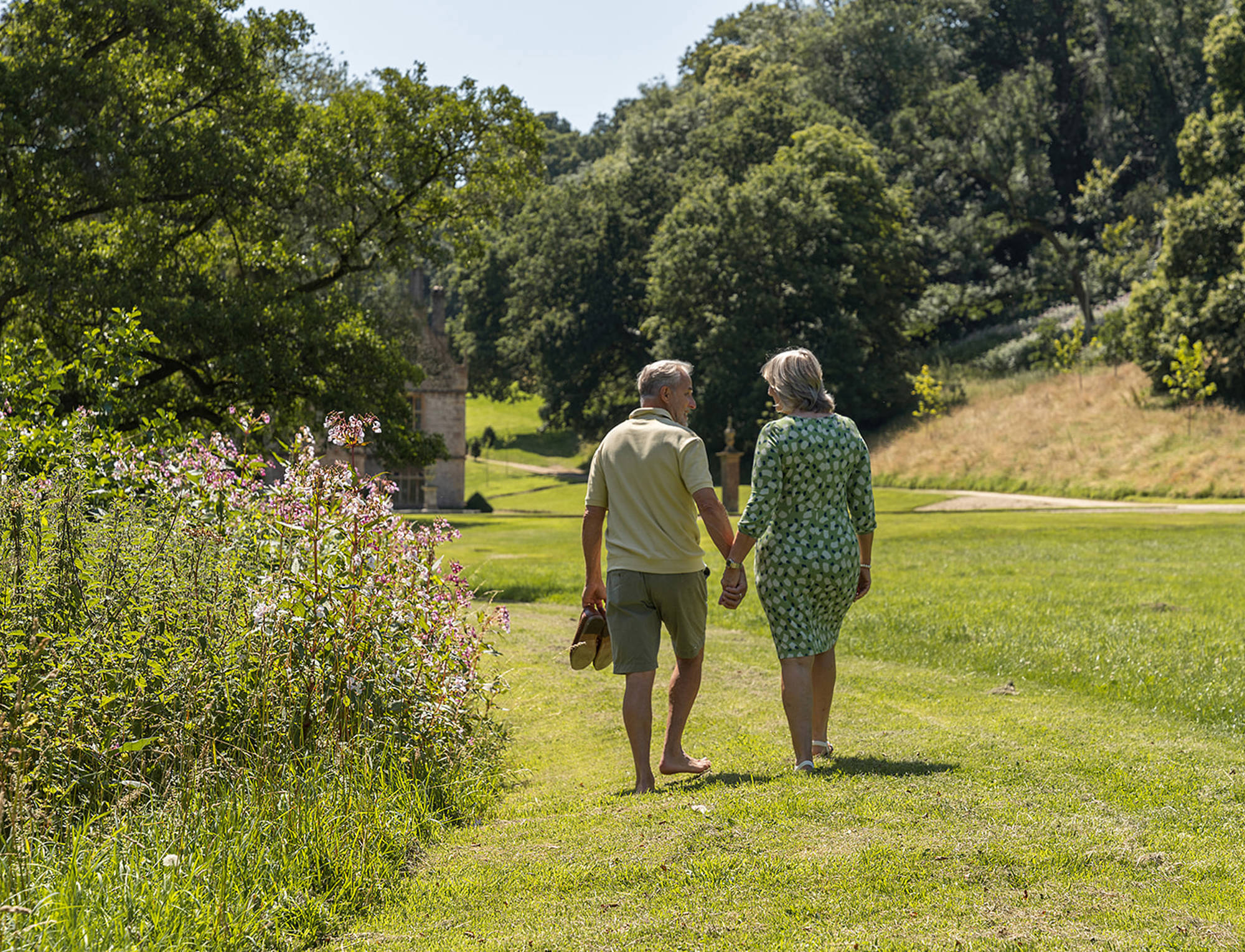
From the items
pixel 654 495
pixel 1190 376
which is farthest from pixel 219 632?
pixel 1190 376

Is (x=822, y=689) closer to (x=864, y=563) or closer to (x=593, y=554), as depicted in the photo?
(x=864, y=563)

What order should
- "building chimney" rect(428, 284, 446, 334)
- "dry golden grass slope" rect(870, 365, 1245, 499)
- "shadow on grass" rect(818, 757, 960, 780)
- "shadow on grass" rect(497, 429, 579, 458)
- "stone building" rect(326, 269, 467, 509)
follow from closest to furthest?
1. "shadow on grass" rect(818, 757, 960, 780)
2. "dry golden grass slope" rect(870, 365, 1245, 499)
3. "stone building" rect(326, 269, 467, 509)
4. "building chimney" rect(428, 284, 446, 334)
5. "shadow on grass" rect(497, 429, 579, 458)

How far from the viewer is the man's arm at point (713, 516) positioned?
5.02 m

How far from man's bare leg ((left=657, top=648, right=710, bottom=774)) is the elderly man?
52mm

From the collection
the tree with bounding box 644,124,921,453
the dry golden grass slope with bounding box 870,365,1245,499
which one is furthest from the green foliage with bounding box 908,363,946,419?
the tree with bounding box 644,124,921,453

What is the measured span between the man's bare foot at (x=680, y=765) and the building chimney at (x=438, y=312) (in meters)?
35.9

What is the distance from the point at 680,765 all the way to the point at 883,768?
97 cm

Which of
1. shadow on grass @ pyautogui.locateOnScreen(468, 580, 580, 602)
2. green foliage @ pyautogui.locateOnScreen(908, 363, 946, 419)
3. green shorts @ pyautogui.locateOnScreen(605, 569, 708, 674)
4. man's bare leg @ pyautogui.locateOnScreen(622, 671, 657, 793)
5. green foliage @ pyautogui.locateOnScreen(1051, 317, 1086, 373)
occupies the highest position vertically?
green foliage @ pyautogui.locateOnScreen(1051, 317, 1086, 373)

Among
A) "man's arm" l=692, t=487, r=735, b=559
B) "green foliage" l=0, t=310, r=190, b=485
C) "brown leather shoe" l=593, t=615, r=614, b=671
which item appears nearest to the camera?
"man's arm" l=692, t=487, r=735, b=559

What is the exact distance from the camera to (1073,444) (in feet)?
123

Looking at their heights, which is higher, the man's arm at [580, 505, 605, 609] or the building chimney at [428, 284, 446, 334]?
the building chimney at [428, 284, 446, 334]

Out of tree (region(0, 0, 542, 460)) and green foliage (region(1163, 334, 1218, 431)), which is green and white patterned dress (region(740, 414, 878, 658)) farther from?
green foliage (region(1163, 334, 1218, 431))

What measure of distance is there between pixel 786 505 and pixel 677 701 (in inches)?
44.4

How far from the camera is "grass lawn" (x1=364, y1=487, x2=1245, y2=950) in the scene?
3383 millimetres
